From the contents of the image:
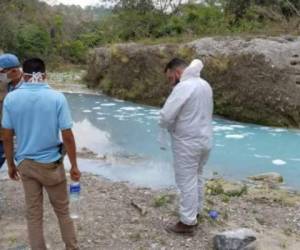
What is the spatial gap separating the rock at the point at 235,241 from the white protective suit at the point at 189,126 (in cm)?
36

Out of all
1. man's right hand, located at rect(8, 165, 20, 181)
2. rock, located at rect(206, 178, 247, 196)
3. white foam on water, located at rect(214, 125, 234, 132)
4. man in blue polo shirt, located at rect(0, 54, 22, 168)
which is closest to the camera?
man's right hand, located at rect(8, 165, 20, 181)

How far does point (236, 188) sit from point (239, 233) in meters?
2.16

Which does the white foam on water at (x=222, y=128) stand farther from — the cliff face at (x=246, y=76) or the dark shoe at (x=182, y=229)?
the dark shoe at (x=182, y=229)

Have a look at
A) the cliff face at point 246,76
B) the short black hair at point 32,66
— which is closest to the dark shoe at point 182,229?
the short black hair at point 32,66

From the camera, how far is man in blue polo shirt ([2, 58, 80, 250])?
3.38 meters

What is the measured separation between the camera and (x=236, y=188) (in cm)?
614

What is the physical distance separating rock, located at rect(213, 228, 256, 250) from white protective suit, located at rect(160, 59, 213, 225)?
0.36 metres

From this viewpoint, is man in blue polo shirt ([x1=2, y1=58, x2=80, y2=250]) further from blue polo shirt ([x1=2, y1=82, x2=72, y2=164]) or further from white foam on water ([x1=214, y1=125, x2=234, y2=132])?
white foam on water ([x1=214, y1=125, x2=234, y2=132])

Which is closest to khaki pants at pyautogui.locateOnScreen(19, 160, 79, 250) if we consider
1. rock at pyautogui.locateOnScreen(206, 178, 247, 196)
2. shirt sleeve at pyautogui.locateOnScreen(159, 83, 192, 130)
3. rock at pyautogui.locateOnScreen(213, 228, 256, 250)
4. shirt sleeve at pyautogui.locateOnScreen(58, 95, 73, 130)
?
shirt sleeve at pyautogui.locateOnScreen(58, 95, 73, 130)

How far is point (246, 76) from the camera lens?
41.5 feet

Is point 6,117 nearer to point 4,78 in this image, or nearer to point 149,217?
point 4,78

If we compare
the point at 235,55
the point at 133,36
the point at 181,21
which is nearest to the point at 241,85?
the point at 235,55

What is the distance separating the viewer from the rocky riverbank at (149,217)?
13.9ft

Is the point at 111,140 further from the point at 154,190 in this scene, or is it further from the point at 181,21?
the point at 181,21
